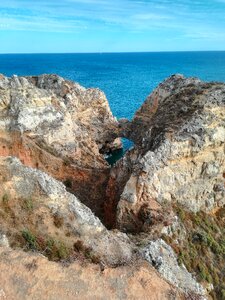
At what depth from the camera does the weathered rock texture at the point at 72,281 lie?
24.1 metres

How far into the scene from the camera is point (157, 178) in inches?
1740

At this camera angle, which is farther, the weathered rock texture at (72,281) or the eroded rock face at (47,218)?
the eroded rock face at (47,218)

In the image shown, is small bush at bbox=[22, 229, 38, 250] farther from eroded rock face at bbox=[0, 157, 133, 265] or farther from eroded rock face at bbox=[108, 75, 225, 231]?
eroded rock face at bbox=[108, 75, 225, 231]

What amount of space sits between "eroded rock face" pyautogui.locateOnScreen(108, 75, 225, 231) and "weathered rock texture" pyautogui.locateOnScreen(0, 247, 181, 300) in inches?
559

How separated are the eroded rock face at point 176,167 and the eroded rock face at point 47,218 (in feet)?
30.4

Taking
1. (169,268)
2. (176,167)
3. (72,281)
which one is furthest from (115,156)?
(72,281)

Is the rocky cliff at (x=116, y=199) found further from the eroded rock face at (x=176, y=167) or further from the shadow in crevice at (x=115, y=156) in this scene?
the shadow in crevice at (x=115, y=156)

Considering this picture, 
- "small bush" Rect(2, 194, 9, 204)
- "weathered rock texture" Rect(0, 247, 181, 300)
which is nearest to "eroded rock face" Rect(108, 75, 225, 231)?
"small bush" Rect(2, 194, 9, 204)

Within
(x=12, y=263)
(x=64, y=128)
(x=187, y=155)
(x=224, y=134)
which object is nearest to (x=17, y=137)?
(x=64, y=128)

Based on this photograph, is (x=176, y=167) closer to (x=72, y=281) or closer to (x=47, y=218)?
(x=47, y=218)

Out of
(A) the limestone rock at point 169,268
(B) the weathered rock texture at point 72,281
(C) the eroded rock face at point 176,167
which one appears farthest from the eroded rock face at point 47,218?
(C) the eroded rock face at point 176,167

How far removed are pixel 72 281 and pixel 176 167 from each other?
76.3ft

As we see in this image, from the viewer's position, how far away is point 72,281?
25.3 metres

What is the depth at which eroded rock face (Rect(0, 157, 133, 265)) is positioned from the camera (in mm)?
30719
